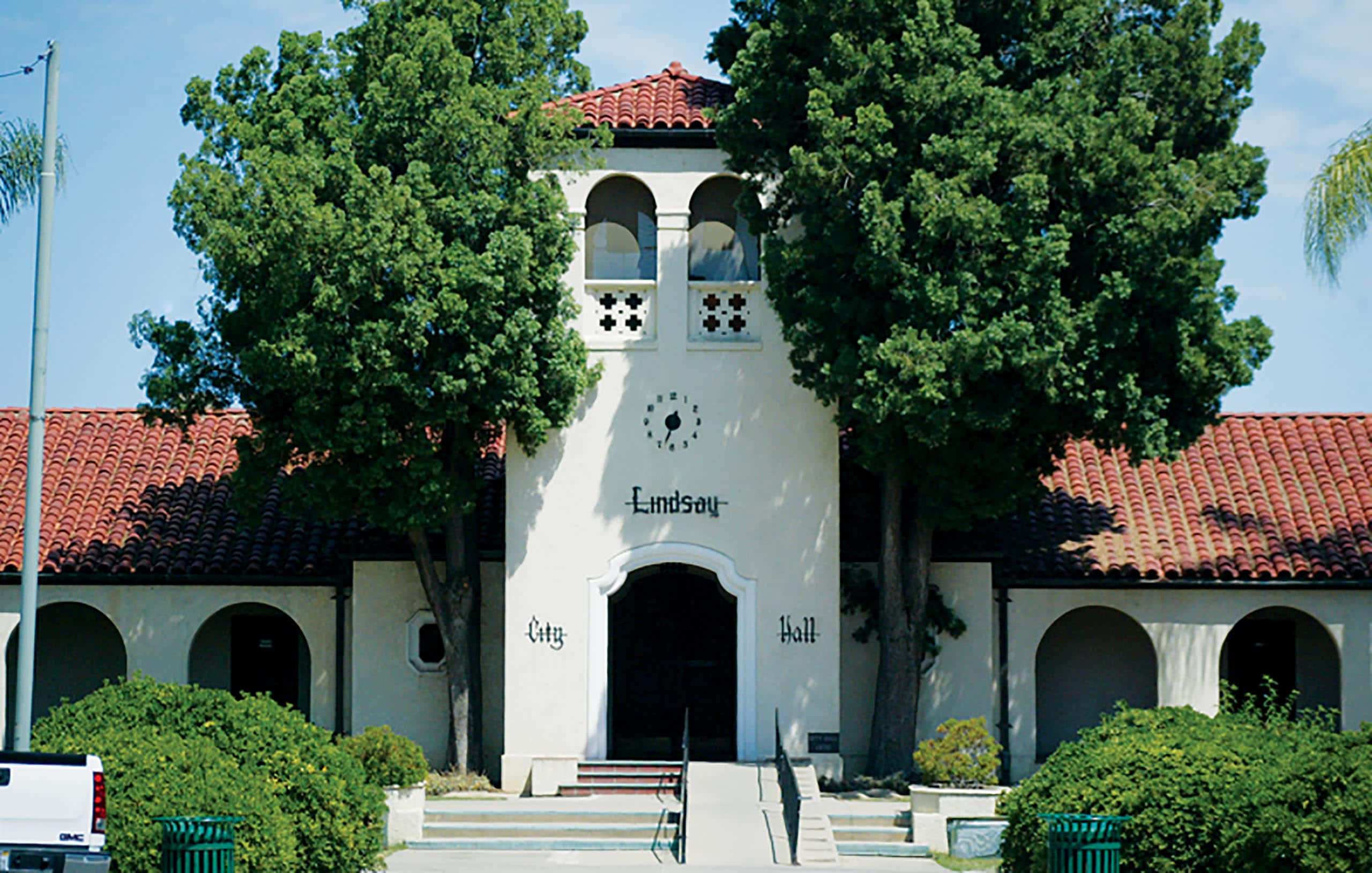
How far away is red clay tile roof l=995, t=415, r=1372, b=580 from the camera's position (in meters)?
26.1

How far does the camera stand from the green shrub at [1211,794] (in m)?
14.1

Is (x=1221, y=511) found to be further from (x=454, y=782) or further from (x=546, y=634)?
(x=454, y=782)

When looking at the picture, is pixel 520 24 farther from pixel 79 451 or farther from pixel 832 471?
pixel 79 451

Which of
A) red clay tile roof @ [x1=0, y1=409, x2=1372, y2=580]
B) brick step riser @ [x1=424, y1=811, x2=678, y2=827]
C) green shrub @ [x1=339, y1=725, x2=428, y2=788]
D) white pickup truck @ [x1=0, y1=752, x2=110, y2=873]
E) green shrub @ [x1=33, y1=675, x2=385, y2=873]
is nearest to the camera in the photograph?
white pickup truck @ [x1=0, y1=752, x2=110, y2=873]

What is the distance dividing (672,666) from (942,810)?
6603 mm

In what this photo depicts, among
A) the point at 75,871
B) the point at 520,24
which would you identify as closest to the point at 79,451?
the point at 520,24

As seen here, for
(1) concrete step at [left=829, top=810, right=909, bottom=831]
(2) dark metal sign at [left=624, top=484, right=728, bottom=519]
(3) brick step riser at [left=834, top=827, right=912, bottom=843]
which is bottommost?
(3) brick step riser at [left=834, top=827, right=912, bottom=843]

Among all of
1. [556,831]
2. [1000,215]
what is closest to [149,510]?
[556,831]

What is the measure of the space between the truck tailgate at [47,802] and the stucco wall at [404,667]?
11.3 metres

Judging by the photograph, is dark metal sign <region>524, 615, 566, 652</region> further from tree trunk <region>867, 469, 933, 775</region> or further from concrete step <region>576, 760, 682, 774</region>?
tree trunk <region>867, 469, 933, 775</region>

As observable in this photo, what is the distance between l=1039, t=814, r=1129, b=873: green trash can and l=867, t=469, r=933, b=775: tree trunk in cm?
932

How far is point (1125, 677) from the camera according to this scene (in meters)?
28.0

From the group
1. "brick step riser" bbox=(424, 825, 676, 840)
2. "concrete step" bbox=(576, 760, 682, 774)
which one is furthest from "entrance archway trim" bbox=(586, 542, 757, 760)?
"brick step riser" bbox=(424, 825, 676, 840)

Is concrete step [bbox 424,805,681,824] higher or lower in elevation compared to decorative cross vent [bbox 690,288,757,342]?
lower
